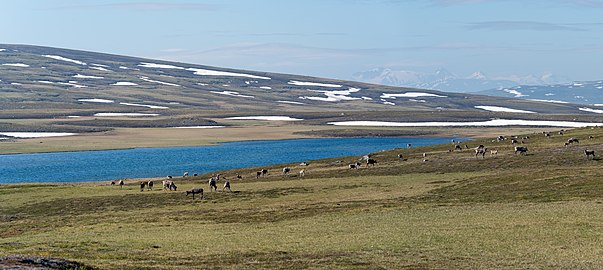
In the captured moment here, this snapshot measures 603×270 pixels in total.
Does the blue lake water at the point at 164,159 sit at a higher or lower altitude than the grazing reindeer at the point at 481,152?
lower

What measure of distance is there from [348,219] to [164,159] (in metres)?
90.8

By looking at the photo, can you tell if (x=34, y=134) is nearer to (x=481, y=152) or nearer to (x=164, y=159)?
(x=164, y=159)

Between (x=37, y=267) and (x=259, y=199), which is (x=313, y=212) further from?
(x=37, y=267)

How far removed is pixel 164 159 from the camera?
132 m

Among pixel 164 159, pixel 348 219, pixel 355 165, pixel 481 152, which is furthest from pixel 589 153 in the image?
pixel 164 159

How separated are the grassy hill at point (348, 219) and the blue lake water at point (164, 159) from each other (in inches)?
1193

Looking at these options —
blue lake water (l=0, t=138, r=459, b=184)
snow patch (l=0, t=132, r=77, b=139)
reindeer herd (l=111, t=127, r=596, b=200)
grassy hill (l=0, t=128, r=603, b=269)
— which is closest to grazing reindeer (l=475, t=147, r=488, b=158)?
reindeer herd (l=111, t=127, r=596, b=200)

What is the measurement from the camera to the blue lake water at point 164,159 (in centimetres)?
10844

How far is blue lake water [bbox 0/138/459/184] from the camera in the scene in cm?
10844

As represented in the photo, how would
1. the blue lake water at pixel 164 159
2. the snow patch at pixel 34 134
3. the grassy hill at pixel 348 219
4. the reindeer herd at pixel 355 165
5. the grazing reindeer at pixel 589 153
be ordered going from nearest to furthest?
the grassy hill at pixel 348 219
the reindeer herd at pixel 355 165
the grazing reindeer at pixel 589 153
the blue lake water at pixel 164 159
the snow patch at pixel 34 134

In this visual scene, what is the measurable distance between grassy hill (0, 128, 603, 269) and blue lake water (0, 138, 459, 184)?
99.4 ft

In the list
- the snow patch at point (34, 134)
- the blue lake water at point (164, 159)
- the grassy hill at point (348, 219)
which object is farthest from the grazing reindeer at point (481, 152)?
the snow patch at point (34, 134)

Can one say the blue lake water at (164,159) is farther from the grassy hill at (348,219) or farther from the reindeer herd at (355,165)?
the grassy hill at (348,219)

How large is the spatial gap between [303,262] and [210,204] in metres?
29.0
